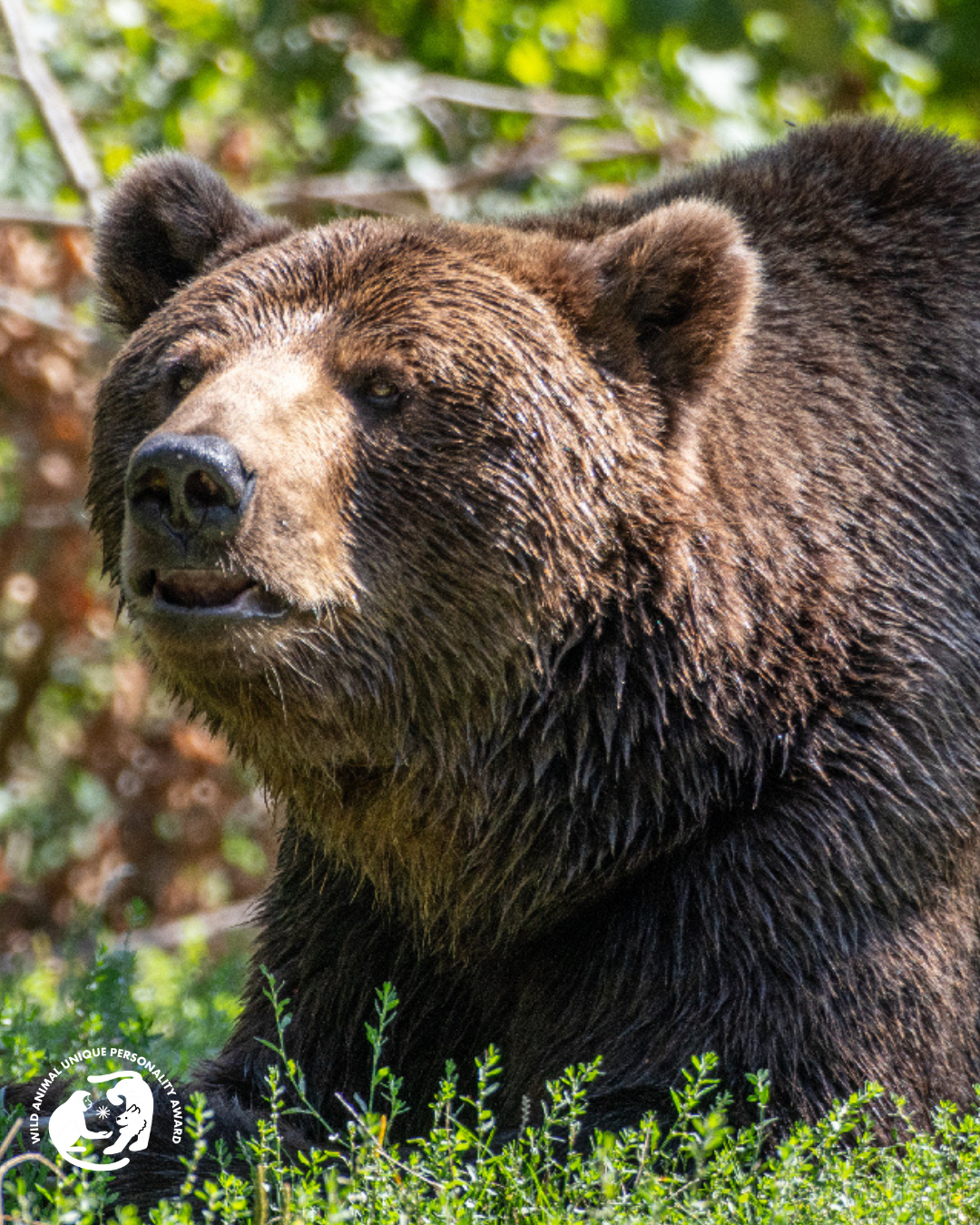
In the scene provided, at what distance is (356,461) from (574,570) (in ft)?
1.85

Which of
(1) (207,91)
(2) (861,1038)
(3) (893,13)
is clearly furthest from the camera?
(1) (207,91)

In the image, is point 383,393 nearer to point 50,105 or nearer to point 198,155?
point 50,105

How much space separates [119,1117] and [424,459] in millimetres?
1629

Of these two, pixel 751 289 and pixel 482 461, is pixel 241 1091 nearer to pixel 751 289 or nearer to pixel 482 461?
pixel 482 461

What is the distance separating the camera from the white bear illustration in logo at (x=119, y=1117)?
3.65 meters

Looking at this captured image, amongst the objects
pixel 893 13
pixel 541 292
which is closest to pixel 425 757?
pixel 541 292

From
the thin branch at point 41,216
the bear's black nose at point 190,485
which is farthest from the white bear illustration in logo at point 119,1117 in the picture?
the thin branch at point 41,216

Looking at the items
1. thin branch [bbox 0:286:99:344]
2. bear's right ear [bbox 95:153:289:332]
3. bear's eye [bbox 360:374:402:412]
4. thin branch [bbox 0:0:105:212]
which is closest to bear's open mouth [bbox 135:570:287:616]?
bear's eye [bbox 360:374:402:412]

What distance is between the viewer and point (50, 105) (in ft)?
26.1

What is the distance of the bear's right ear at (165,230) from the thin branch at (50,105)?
321 cm

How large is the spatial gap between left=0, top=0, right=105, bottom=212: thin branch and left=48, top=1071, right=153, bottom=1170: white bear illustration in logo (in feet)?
16.4

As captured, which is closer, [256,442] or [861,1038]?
[256,442]

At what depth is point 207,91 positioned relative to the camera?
34.8 feet
